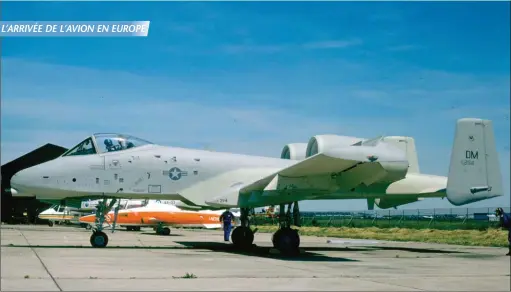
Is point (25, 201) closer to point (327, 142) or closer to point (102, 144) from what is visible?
point (102, 144)

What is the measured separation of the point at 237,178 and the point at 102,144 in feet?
13.9

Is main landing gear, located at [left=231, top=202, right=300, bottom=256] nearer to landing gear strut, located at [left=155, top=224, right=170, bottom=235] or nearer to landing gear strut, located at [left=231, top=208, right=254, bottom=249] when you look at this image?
landing gear strut, located at [left=231, top=208, right=254, bottom=249]

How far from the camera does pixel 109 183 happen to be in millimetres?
17094

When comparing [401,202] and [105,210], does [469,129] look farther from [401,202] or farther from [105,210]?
→ [105,210]

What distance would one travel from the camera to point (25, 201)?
57.4 metres

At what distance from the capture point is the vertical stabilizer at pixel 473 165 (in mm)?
16406

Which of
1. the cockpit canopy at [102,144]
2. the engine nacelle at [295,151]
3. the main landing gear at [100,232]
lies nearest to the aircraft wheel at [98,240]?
the main landing gear at [100,232]

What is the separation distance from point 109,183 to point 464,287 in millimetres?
11061

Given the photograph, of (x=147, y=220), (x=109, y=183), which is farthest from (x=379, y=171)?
(x=147, y=220)

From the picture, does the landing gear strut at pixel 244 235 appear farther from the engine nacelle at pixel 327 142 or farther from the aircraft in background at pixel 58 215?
the aircraft in background at pixel 58 215

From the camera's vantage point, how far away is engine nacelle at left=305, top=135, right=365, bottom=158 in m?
15.2

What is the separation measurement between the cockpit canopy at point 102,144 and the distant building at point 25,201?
3523cm

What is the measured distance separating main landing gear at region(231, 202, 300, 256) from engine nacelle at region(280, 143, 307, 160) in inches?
93.3

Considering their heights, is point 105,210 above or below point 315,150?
below
